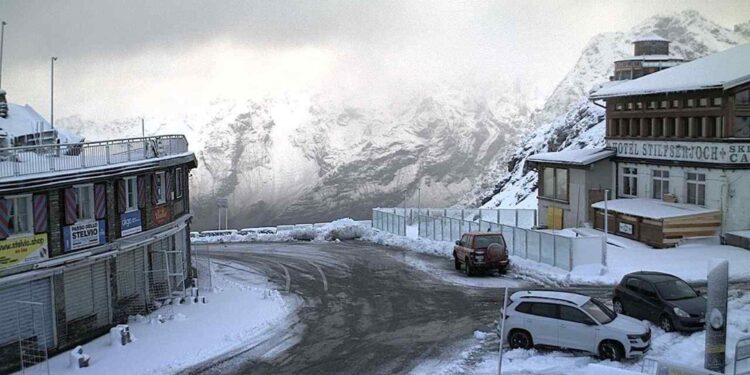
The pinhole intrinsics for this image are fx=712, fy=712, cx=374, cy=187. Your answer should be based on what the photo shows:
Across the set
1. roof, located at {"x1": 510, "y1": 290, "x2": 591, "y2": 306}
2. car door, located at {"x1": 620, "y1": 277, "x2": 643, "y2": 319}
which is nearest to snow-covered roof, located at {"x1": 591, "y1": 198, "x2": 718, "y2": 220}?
car door, located at {"x1": 620, "y1": 277, "x2": 643, "y2": 319}

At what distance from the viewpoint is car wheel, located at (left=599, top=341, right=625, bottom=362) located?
19031mm

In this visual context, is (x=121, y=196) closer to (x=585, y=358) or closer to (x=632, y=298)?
(x=585, y=358)

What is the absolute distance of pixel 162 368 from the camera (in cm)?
2095

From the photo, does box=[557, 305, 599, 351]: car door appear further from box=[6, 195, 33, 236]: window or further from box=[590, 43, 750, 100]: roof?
box=[590, 43, 750, 100]: roof

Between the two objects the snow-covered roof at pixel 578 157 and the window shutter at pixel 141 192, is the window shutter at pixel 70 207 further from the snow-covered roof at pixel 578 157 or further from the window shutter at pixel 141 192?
the snow-covered roof at pixel 578 157

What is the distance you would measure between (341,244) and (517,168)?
164 ft

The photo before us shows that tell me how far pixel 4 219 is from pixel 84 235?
135 inches

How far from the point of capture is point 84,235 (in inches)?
968

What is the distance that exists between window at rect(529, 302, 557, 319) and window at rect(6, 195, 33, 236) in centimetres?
1572

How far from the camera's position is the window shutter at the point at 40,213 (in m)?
22.6

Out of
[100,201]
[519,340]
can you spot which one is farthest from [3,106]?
[519,340]

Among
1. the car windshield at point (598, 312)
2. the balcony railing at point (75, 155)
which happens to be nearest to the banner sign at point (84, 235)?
the balcony railing at point (75, 155)

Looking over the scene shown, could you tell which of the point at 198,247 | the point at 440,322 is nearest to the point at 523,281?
the point at 440,322

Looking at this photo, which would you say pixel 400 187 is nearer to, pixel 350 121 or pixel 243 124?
pixel 350 121
